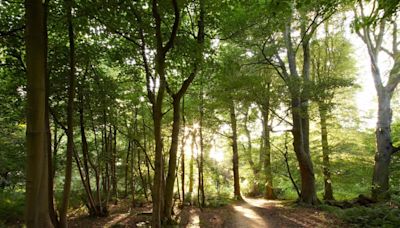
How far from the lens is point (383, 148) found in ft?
41.7

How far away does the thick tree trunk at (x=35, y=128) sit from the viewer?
3646 mm

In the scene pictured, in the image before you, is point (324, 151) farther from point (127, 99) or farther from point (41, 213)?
point (41, 213)

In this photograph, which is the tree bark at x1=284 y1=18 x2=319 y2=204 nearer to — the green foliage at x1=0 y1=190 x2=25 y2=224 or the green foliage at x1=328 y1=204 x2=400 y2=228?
the green foliage at x1=328 y1=204 x2=400 y2=228

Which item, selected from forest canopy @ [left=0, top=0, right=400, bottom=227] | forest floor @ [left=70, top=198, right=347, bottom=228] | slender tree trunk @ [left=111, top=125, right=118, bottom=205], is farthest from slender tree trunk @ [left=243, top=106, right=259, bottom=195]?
slender tree trunk @ [left=111, top=125, right=118, bottom=205]

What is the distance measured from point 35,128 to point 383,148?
13.4 m

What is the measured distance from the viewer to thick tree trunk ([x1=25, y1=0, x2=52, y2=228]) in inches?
144

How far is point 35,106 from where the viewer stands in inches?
146

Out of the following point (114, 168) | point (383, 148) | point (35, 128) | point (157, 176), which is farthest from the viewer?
point (114, 168)

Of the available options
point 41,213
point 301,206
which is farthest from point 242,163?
point 41,213

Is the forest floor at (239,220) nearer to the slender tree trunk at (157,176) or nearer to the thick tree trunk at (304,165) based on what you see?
the thick tree trunk at (304,165)

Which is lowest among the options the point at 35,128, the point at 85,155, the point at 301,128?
the point at 85,155

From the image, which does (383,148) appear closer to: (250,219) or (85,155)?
(250,219)

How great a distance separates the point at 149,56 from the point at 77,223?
593 cm

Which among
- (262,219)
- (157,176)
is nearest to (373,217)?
(262,219)
